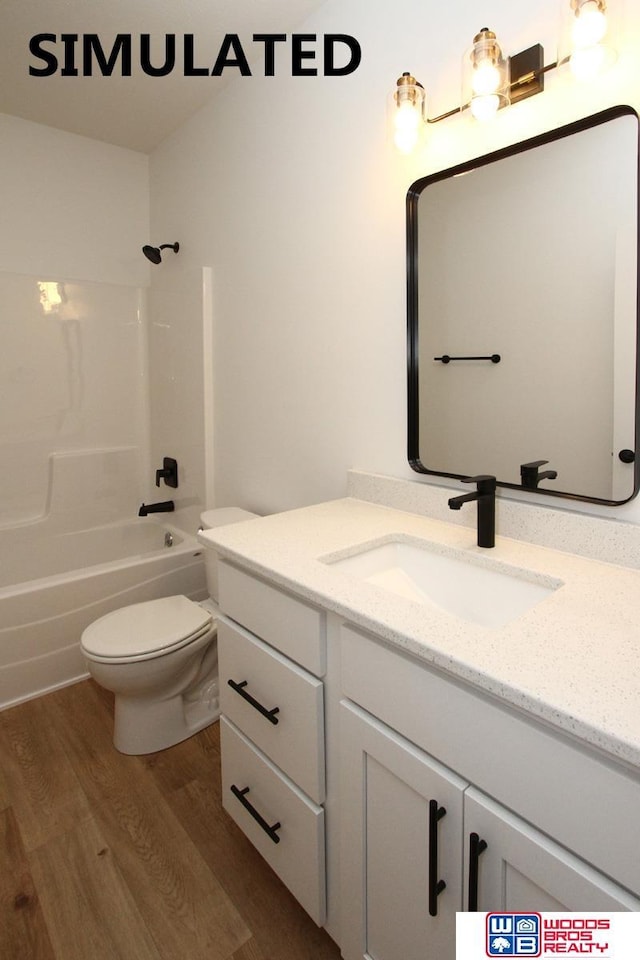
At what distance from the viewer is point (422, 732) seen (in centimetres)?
85

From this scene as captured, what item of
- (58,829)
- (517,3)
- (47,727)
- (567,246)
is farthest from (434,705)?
(47,727)

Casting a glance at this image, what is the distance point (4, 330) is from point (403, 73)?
2088mm

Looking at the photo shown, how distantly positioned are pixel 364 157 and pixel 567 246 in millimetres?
758

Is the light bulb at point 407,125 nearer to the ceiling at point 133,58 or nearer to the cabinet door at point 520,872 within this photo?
the ceiling at point 133,58

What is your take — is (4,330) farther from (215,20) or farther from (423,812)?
(423,812)

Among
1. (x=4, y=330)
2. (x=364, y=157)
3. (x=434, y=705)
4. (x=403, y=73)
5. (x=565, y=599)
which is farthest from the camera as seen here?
(x=4, y=330)

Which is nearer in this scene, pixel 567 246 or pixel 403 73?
pixel 567 246

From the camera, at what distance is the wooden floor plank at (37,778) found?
60.8 inches

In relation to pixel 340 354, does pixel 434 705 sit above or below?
below

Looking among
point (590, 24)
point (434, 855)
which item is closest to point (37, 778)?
point (434, 855)

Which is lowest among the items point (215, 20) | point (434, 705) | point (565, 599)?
point (434, 705)

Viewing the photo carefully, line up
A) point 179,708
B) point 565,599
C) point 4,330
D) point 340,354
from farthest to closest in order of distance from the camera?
point 4,330
point 179,708
point 340,354
point 565,599

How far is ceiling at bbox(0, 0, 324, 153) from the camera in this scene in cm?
174

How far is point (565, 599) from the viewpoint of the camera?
0.96 meters
